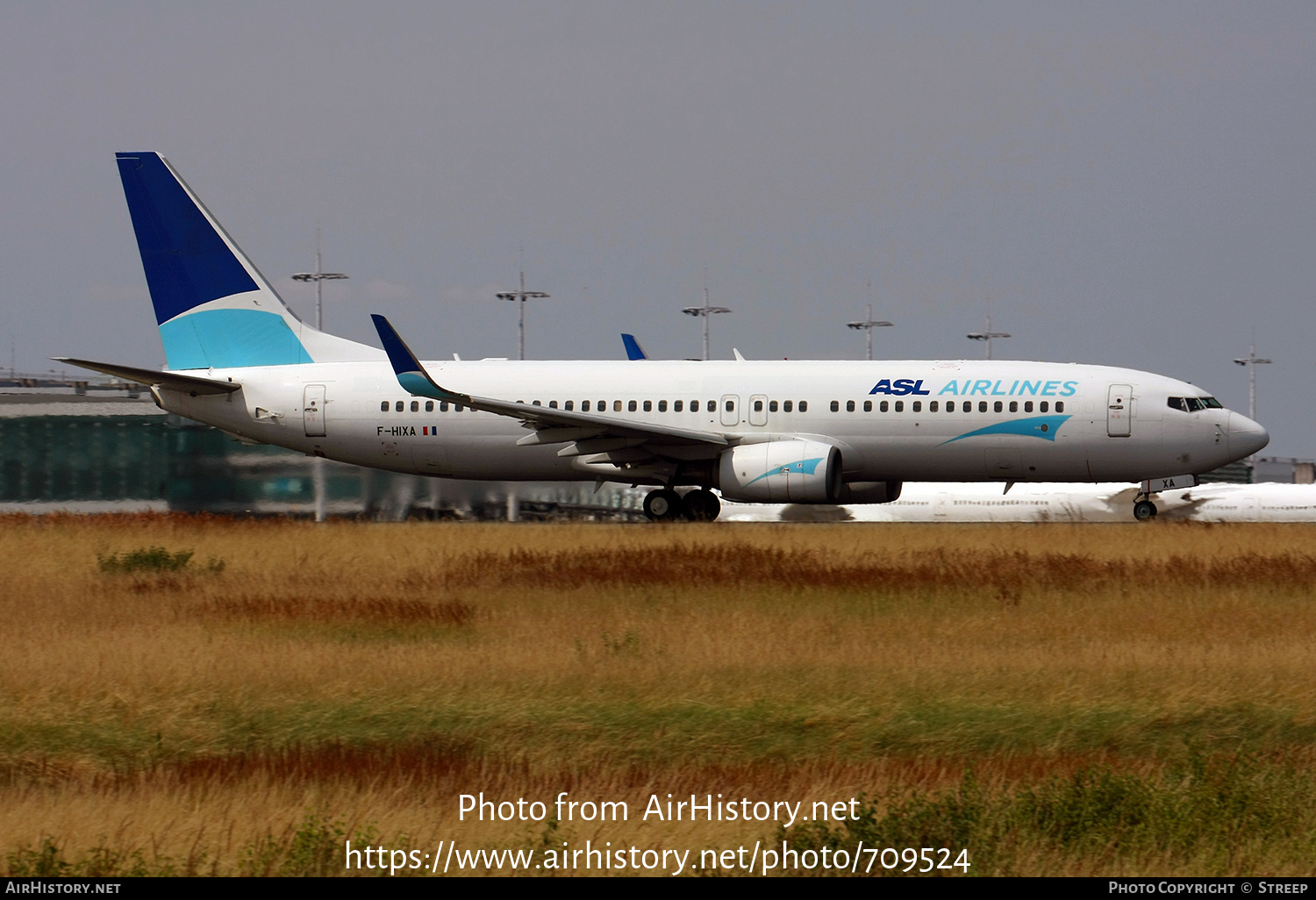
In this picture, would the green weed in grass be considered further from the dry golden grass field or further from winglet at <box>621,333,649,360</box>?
winglet at <box>621,333,649,360</box>

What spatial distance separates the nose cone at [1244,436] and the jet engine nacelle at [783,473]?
8254 mm

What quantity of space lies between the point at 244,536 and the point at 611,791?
718 inches

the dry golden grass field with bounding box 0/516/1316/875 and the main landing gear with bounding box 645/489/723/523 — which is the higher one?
the main landing gear with bounding box 645/489/723/523

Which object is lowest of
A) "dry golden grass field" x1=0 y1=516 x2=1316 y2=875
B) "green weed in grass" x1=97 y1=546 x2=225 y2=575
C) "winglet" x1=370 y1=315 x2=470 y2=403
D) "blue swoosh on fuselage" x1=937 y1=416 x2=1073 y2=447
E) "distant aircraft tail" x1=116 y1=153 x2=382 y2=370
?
"dry golden grass field" x1=0 y1=516 x2=1316 y2=875

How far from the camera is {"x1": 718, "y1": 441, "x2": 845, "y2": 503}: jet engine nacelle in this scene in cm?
2861

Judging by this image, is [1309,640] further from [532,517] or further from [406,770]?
[532,517]

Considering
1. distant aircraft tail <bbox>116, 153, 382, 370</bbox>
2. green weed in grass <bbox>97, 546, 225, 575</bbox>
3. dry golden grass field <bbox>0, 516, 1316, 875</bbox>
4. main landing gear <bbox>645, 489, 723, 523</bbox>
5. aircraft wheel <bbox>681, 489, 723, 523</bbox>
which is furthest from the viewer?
distant aircraft tail <bbox>116, 153, 382, 370</bbox>

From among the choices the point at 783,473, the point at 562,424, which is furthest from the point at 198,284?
the point at 783,473

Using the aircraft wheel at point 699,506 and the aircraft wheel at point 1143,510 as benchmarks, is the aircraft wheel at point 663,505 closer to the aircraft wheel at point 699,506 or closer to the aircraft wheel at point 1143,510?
the aircraft wheel at point 699,506

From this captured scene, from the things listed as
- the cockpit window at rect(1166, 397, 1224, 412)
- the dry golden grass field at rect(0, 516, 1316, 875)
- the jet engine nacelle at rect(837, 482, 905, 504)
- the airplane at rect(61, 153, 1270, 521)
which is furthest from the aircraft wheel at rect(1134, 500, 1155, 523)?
the dry golden grass field at rect(0, 516, 1316, 875)

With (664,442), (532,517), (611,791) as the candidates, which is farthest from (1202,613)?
(532,517)

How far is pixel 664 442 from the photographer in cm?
3003

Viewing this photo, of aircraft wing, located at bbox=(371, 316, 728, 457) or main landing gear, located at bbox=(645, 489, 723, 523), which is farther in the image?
main landing gear, located at bbox=(645, 489, 723, 523)

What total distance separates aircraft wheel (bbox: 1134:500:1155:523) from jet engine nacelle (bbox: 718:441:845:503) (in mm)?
7410
